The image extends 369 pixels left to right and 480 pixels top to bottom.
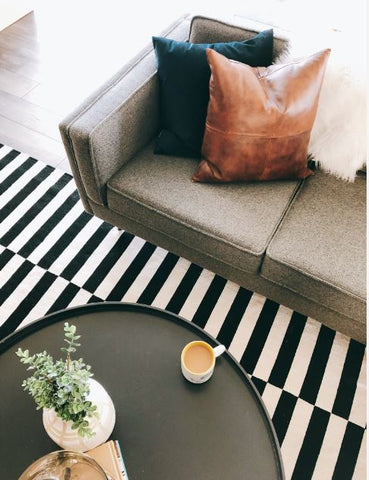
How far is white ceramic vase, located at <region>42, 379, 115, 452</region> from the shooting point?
877 millimetres

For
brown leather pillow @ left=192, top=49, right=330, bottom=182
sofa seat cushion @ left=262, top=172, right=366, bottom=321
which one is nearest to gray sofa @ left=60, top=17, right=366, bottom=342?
sofa seat cushion @ left=262, top=172, right=366, bottom=321

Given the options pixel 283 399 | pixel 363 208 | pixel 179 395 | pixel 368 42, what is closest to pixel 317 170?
pixel 363 208

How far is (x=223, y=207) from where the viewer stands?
1.48m

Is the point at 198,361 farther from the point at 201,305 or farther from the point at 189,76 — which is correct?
the point at 189,76

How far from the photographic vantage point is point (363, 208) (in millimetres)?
1520

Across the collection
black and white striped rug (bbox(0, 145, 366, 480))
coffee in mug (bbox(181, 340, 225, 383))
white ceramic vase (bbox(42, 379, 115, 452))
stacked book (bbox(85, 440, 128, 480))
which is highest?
white ceramic vase (bbox(42, 379, 115, 452))

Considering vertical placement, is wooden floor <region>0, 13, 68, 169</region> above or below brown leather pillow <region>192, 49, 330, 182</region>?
below

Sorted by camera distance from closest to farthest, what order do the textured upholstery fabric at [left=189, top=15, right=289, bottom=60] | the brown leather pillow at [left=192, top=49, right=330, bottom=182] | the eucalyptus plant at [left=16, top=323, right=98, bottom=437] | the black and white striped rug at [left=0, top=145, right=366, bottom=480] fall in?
the eucalyptus plant at [left=16, top=323, right=98, bottom=437] → the brown leather pillow at [left=192, top=49, right=330, bottom=182] → the black and white striped rug at [left=0, top=145, right=366, bottom=480] → the textured upholstery fabric at [left=189, top=15, right=289, bottom=60]

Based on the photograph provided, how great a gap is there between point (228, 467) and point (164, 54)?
128 centimetres

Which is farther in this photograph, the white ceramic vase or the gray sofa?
the gray sofa

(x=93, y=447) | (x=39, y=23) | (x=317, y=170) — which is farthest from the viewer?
(x=39, y=23)

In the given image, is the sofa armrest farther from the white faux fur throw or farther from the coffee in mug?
the coffee in mug

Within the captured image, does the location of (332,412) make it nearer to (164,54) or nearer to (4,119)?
(164,54)

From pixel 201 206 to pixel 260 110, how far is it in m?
0.37
